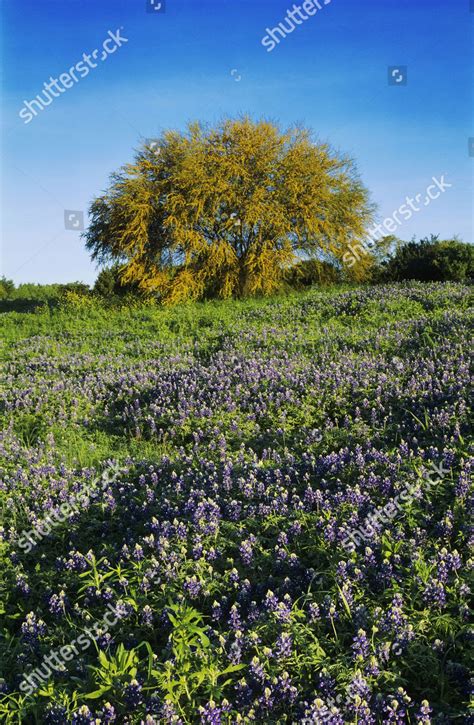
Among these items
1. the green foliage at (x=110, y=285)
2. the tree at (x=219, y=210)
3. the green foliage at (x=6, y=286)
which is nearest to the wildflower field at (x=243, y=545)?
the tree at (x=219, y=210)

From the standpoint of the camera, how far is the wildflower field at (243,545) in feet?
10.6

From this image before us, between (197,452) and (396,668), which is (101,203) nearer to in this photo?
(197,452)

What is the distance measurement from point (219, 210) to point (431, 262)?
11327 millimetres

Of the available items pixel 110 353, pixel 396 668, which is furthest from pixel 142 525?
pixel 110 353

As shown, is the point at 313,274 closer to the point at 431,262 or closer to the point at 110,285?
the point at 431,262

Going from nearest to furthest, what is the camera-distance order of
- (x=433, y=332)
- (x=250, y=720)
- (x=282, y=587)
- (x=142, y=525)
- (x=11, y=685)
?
(x=250, y=720)
(x=11, y=685)
(x=282, y=587)
(x=142, y=525)
(x=433, y=332)

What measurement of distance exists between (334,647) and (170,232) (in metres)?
25.5

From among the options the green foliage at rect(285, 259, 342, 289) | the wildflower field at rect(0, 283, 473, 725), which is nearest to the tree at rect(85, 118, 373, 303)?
the green foliage at rect(285, 259, 342, 289)

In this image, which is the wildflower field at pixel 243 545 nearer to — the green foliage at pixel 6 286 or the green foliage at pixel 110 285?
the green foliage at pixel 110 285

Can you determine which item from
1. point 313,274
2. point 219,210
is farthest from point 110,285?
point 313,274

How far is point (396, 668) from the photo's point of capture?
11.0 ft

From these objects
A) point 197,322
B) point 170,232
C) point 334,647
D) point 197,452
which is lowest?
point 334,647

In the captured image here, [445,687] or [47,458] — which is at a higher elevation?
[47,458]

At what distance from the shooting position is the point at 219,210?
2769 centimetres
